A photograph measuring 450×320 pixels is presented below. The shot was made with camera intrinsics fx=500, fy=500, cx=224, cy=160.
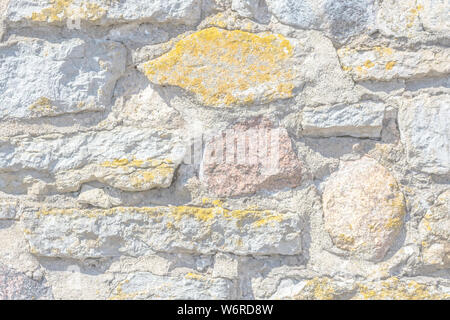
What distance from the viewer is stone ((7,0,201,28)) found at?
3.98 feet

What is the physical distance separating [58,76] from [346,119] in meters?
0.71

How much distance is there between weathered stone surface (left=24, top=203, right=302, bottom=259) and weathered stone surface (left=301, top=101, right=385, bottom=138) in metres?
0.22

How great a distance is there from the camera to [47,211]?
1.25 metres

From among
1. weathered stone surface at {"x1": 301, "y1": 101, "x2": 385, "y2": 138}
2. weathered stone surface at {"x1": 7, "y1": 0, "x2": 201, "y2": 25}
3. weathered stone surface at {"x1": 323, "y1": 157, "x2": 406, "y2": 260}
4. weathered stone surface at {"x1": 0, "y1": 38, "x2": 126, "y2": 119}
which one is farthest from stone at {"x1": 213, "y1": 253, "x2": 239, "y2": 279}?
weathered stone surface at {"x1": 7, "y1": 0, "x2": 201, "y2": 25}

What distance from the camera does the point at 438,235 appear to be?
44.6 inches

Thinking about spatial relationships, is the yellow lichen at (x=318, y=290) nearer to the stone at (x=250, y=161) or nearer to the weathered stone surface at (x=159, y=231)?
the weathered stone surface at (x=159, y=231)

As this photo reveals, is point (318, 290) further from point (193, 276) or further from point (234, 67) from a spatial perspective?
point (234, 67)

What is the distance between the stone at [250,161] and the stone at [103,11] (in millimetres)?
303

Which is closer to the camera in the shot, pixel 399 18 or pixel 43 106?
pixel 399 18

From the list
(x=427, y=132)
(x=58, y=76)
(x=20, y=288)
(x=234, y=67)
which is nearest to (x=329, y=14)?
(x=234, y=67)

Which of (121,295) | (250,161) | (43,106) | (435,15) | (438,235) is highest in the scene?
(435,15)

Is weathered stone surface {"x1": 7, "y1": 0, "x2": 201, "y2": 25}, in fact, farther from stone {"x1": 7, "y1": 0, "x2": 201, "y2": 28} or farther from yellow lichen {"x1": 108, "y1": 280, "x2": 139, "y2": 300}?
yellow lichen {"x1": 108, "y1": 280, "x2": 139, "y2": 300}
